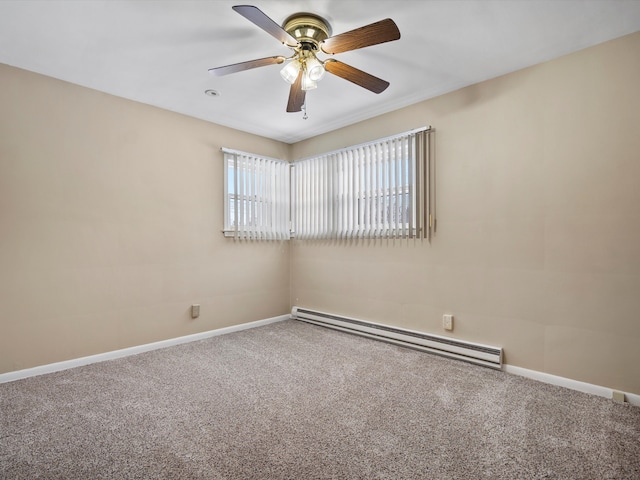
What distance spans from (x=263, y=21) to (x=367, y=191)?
7.16 feet

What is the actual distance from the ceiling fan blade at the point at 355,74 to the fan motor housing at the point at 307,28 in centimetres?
16

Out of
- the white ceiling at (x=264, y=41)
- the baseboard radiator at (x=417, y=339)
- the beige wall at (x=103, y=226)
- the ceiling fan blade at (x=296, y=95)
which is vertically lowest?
the baseboard radiator at (x=417, y=339)

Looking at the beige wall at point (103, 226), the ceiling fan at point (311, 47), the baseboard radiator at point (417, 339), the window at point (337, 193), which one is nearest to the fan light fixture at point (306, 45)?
the ceiling fan at point (311, 47)

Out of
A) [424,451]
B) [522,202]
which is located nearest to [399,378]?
[424,451]

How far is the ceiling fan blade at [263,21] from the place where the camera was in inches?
64.6

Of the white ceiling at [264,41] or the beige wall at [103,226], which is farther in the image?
the beige wall at [103,226]

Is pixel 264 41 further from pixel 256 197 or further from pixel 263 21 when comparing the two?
pixel 256 197

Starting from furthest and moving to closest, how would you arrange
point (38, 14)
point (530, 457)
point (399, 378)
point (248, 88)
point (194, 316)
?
point (194, 316), point (248, 88), point (399, 378), point (38, 14), point (530, 457)

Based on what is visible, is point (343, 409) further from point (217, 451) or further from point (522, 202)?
point (522, 202)

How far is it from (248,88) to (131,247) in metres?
1.88

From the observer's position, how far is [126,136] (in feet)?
10.5

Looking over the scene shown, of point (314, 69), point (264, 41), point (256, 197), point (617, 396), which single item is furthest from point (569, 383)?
point (256, 197)

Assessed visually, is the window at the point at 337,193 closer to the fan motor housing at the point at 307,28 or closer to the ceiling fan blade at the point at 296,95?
the ceiling fan blade at the point at 296,95

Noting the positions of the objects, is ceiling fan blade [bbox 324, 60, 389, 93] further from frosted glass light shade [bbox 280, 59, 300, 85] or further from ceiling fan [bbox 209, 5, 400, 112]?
frosted glass light shade [bbox 280, 59, 300, 85]
